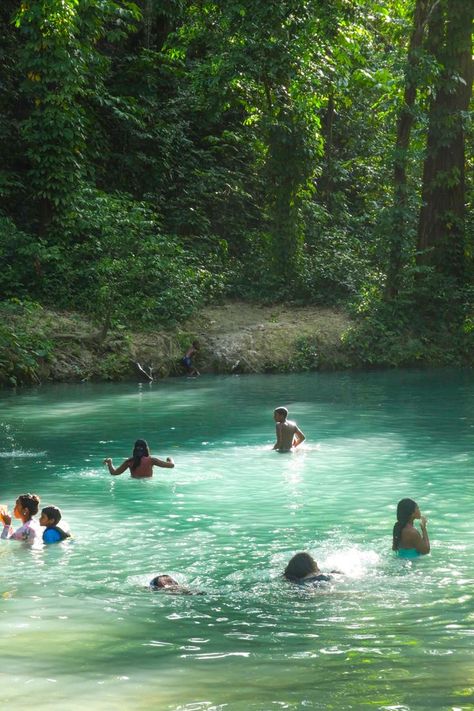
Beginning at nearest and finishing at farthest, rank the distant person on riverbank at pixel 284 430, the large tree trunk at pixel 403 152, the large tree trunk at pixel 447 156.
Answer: the distant person on riverbank at pixel 284 430
the large tree trunk at pixel 403 152
the large tree trunk at pixel 447 156

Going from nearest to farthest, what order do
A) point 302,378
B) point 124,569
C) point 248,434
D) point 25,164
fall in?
point 124,569, point 248,434, point 302,378, point 25,164

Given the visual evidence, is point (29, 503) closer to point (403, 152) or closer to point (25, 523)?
point (25, 523)

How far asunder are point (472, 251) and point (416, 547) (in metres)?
22.6

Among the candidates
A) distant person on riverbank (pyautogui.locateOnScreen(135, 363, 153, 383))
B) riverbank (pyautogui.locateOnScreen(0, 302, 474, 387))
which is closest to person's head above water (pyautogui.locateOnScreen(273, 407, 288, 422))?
distant person on riverbank (pyautogui.locateOnScreen(135, 363, 153, 383))

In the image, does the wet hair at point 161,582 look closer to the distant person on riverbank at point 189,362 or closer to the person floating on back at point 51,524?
the person floating on back at point 51,524

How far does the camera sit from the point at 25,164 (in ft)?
108

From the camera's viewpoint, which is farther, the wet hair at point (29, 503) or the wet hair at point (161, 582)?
the wet hair at point (29, 503)

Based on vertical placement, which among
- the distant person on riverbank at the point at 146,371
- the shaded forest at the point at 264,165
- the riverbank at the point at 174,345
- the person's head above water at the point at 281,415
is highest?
the shaded forest at the point at 264,165

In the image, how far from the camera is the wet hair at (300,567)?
371 inches

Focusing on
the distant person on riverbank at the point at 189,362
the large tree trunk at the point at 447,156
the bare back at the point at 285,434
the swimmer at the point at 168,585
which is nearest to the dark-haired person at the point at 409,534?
the swimmer at the point at 168,585

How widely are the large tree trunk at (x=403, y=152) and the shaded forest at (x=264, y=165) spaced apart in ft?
0.18

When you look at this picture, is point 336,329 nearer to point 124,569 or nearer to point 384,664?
point 124,569

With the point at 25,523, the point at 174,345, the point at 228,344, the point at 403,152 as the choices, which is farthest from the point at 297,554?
the point at 403,152

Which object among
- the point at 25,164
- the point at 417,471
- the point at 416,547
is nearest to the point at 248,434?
the point at 417,471
